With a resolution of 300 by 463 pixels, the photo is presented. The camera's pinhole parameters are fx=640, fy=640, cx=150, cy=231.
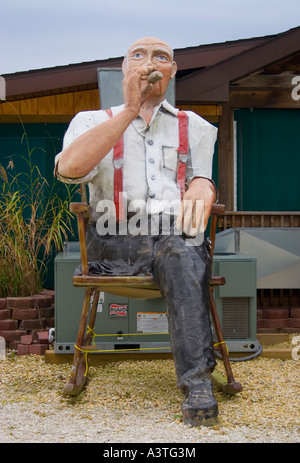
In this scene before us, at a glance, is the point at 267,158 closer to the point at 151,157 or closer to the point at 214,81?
the point at 214,81

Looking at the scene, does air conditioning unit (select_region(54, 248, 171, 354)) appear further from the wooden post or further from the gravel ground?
the wooden post

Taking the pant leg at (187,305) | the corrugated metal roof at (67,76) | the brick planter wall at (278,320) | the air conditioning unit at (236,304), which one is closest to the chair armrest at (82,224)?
the pant leg at (187,305)

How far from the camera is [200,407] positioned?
251 centimetres

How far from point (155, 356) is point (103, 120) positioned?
62.2 inches

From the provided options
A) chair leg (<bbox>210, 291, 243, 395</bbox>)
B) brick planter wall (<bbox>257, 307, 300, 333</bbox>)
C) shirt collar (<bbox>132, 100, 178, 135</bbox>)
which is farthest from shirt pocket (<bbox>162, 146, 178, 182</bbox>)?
brick planter wall (<bbox>257, 307, 300, 333</bbox>)

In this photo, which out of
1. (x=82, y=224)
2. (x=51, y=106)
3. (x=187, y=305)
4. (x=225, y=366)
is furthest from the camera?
(x=51, y=106)

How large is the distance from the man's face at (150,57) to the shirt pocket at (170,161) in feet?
0.94

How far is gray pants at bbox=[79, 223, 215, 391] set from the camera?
262cm

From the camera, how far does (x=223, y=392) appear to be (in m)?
3.16

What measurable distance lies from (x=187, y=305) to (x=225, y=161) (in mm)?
3161

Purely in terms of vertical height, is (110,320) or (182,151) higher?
(182,151)

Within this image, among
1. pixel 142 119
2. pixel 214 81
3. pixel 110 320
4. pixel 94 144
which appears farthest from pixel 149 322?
pixel 214 81
